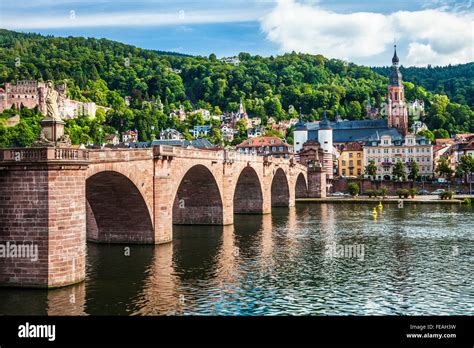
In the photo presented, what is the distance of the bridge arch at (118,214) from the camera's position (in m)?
41.5

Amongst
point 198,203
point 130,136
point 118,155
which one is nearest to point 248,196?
point 198,203

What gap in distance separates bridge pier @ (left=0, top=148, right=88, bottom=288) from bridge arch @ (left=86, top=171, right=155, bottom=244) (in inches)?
501

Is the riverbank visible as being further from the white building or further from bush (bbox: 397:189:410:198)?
the white building

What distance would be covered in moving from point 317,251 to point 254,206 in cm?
3253

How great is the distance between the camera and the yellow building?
148375 mm

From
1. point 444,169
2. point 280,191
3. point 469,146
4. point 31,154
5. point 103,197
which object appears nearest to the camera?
point 31,154

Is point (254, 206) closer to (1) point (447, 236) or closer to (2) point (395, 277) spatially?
(1) point (447, 236)

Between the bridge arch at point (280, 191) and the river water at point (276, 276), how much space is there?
34490 millimetres

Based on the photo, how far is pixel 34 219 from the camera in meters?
27.6

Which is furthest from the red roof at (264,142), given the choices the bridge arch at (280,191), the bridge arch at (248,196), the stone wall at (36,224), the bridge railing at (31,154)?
the stone wall at (36,224)

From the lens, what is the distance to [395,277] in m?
33.9

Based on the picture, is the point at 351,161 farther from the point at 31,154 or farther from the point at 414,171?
the point at 31,154

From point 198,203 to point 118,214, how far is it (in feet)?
58.5
